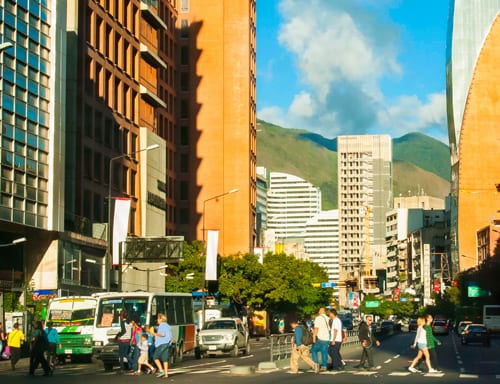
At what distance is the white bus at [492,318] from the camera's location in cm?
10481

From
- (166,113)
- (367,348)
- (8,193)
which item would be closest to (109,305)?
(367,348)

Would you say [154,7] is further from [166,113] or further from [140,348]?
[140,348]

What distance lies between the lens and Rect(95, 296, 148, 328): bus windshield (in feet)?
143

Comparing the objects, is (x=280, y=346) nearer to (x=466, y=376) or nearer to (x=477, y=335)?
(x=466, y=376)

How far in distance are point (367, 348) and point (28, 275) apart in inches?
1366

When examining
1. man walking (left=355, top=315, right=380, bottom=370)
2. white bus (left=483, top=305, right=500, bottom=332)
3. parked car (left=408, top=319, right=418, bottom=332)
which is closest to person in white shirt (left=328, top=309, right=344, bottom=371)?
man walking (left=355, top=315, right=380, bottom=370)

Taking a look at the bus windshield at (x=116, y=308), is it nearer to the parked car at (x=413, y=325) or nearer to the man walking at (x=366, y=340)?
the man walking at (x=366, y=340)

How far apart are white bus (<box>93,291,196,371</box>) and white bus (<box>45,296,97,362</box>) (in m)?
1.06

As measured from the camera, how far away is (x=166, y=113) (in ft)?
389

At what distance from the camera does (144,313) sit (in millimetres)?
43406

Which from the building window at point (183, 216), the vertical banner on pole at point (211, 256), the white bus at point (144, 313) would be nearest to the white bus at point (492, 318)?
the vertical banner on pole at point (211, 256)

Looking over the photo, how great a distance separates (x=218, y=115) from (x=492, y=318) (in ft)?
148

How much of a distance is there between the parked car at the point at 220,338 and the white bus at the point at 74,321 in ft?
22.8

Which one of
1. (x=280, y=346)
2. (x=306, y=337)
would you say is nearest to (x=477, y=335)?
(x=280, y=346)
